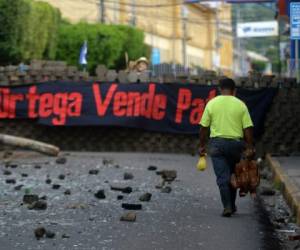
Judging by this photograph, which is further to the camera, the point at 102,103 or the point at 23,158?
the point at 102,103

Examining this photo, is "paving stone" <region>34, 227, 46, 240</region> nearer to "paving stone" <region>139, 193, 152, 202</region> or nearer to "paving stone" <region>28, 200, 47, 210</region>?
"paving stone" <region>28, 200, 47, 210</region>

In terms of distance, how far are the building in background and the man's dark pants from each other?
29361 mm

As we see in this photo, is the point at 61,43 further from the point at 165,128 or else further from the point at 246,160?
the point at 246,160

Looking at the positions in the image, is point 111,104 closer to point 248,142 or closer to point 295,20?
point 295,20

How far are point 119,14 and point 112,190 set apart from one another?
4934 cm

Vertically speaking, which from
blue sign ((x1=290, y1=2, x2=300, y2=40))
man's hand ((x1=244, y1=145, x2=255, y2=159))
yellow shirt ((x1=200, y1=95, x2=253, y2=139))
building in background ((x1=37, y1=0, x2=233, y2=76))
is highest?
building in background ((x1=37, y1=0, x2=233, y2=76))

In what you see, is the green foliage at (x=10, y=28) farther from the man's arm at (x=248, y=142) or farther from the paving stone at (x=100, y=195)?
the man's arm at (x=248, y=142)

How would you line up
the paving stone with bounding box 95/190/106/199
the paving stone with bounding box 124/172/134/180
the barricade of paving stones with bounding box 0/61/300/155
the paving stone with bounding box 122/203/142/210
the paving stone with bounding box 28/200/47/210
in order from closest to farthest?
the paving stone with bounding box 28/200/47/210 < the paving stone with bounding box 122/203/142/210 < the paving stone with bounding box 95/190/106/199 < the paving stone with bounding box 124/172/134/180 < the barricade of paving stones with bounding box 0/61/300/155

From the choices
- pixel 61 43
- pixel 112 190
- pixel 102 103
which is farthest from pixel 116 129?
pixel 61 43

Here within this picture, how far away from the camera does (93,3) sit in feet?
192

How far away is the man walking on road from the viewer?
431 inches

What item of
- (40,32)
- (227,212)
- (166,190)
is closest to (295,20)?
(166,190)

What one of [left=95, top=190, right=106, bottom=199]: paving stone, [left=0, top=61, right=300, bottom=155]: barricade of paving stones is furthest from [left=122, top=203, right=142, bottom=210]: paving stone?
[left=0, top=61, right=300, bottom=155]: barricade of paving stones

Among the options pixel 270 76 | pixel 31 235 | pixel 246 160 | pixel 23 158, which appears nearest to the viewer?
pixel 31 235
